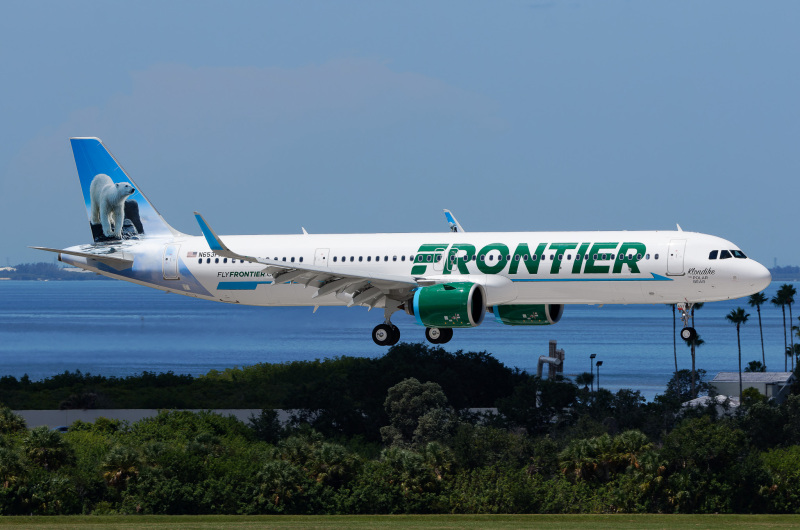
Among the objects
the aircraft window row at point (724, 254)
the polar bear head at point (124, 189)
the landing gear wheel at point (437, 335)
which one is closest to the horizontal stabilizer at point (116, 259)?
the polar bear head at point (124, 189)

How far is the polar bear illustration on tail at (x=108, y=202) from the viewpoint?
58.9 meters

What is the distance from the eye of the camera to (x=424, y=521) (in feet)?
222

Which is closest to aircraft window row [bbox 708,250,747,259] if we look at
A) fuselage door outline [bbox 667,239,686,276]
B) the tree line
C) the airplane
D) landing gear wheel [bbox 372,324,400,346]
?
the airplane

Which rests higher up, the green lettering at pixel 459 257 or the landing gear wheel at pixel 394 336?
the green lettering at pixel 459 257

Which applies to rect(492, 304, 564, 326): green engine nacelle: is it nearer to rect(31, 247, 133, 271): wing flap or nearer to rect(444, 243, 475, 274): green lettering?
rect(444, 243, 475, 274): green lettering

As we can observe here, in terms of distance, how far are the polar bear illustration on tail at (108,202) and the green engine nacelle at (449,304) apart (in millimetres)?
19084

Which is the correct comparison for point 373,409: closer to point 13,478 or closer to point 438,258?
point 13,478

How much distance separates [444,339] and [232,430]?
62.5m

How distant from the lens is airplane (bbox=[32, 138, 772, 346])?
151ft

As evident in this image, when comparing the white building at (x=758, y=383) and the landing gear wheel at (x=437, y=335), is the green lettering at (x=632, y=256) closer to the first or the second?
the landing gear wheel at (x=437, y=335)

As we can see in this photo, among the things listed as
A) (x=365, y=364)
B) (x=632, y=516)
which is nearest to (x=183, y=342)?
(x=365, y=364)

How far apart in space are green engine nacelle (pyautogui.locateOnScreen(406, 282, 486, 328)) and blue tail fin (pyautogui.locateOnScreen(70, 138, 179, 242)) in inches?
635

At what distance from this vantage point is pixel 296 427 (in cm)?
12406

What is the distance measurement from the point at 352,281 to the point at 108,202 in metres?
17.1
